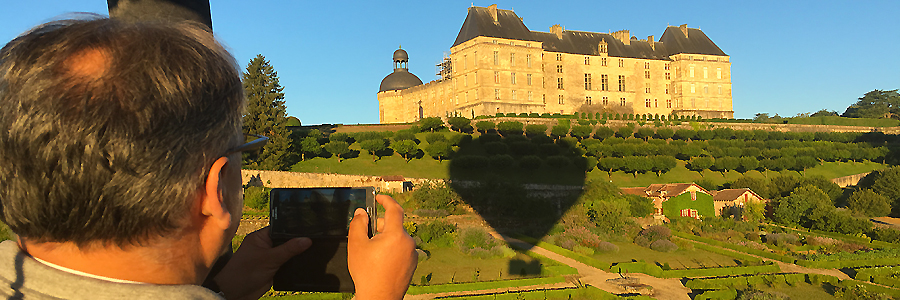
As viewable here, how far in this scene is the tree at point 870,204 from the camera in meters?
46.7

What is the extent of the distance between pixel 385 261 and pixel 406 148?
171ft

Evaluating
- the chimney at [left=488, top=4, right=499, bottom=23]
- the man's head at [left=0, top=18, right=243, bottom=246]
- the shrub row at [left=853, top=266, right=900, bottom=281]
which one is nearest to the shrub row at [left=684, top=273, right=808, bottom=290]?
the shrub row at [left=853, top=266, right=900, bottom=281]

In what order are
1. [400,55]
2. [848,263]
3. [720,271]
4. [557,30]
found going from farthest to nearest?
[400,55] < [557,30] < [848,263] < [720,271]

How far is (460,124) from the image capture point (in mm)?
61594

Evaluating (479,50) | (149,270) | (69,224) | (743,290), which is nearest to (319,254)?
(149,270)

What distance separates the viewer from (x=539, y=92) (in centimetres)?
7181

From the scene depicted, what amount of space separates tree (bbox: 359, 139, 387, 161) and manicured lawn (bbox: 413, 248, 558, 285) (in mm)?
22899

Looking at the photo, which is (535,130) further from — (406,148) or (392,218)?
(392,218)

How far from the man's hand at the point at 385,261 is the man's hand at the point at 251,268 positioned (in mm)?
451

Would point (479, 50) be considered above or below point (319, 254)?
above

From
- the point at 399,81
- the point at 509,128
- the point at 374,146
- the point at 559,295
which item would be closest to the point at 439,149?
the point at 374,146

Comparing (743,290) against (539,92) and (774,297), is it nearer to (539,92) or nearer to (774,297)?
(774,297)

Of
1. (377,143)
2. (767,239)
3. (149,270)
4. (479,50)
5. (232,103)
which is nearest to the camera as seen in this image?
(149,270)

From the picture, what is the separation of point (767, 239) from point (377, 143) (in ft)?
102
